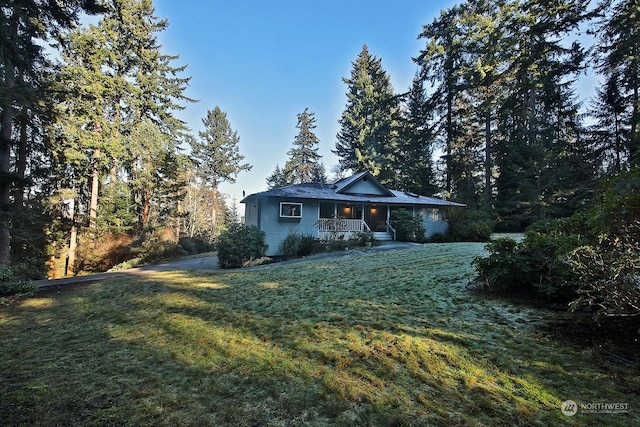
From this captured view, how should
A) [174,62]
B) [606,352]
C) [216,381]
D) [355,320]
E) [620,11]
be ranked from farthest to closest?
[174,62] → [620,11] → [355,320] → [606,352] → [216,381]

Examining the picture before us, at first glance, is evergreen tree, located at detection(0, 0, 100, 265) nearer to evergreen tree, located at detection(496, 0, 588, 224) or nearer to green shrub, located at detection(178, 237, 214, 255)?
green shrub, located at detection(178, 237, 214, 255)

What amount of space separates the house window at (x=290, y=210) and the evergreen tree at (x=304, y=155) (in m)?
24.6

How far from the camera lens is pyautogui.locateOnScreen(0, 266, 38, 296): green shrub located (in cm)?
673

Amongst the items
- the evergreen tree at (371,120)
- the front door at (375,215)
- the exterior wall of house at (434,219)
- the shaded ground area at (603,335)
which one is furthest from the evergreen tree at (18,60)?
the evergreen tree at (371,120)

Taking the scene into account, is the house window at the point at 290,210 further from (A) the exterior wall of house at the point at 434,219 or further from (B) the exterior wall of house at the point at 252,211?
(A) the exterior wall of house at the point at 434,219

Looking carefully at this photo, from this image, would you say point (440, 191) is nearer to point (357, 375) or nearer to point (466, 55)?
point (466, 55)

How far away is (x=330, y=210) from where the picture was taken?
1777cm

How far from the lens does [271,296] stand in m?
5.82

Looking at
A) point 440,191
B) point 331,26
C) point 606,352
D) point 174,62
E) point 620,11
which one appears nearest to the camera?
point 606,352

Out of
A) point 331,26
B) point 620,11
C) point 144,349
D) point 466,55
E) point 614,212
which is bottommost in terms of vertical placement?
point 144,349

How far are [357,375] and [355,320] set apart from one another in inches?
58.9

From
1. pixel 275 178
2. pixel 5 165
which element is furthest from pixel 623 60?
pixel 275 178

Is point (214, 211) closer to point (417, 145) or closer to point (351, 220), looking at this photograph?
point (351, 220)

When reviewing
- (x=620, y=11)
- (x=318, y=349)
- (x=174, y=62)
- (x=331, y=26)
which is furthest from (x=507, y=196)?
(x=174, y=62)
